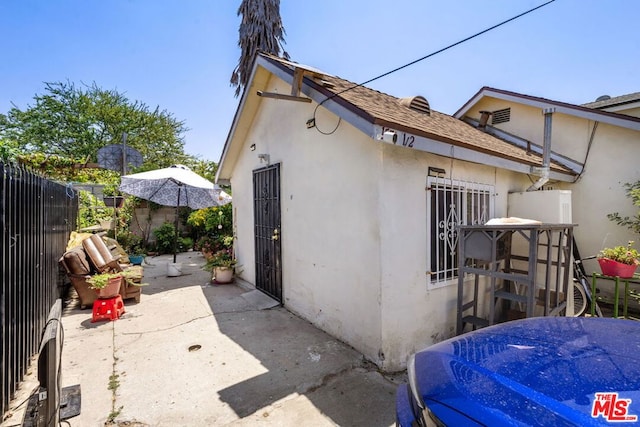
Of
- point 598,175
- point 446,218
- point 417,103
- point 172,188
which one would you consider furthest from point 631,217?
point 172,188

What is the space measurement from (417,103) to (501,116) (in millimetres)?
4798

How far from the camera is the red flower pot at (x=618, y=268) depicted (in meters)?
5.01

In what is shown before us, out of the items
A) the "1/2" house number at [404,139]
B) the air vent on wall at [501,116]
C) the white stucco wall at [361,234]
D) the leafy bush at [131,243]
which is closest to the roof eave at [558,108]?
the air vent on wall at [501,116]

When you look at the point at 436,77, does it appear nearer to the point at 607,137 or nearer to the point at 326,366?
the point at 326,366

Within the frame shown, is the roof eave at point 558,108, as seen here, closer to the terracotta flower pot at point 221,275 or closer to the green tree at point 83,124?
the terracotta flower pot at point 221,275

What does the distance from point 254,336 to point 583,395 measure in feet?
13.4

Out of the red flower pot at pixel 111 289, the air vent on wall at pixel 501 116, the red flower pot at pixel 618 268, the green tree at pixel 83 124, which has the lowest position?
the red flower pot at pixel 111 289

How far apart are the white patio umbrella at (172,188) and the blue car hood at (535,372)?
861cm

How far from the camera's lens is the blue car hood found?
1348 mm

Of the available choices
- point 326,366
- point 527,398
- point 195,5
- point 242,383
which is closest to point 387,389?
point 326,366

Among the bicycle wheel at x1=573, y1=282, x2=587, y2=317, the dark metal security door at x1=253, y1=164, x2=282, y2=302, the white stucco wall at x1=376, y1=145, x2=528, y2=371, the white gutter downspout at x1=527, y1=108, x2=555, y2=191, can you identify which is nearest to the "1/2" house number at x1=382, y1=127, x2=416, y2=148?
the white stucco wall at x1=376, y1=145, x2=528, y2=371

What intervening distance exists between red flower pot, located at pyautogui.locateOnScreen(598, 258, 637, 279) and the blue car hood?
12.6 ft

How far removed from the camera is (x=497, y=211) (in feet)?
18.2

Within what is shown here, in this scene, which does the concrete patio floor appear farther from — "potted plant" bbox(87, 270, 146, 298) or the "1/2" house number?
the "1/2" house number
